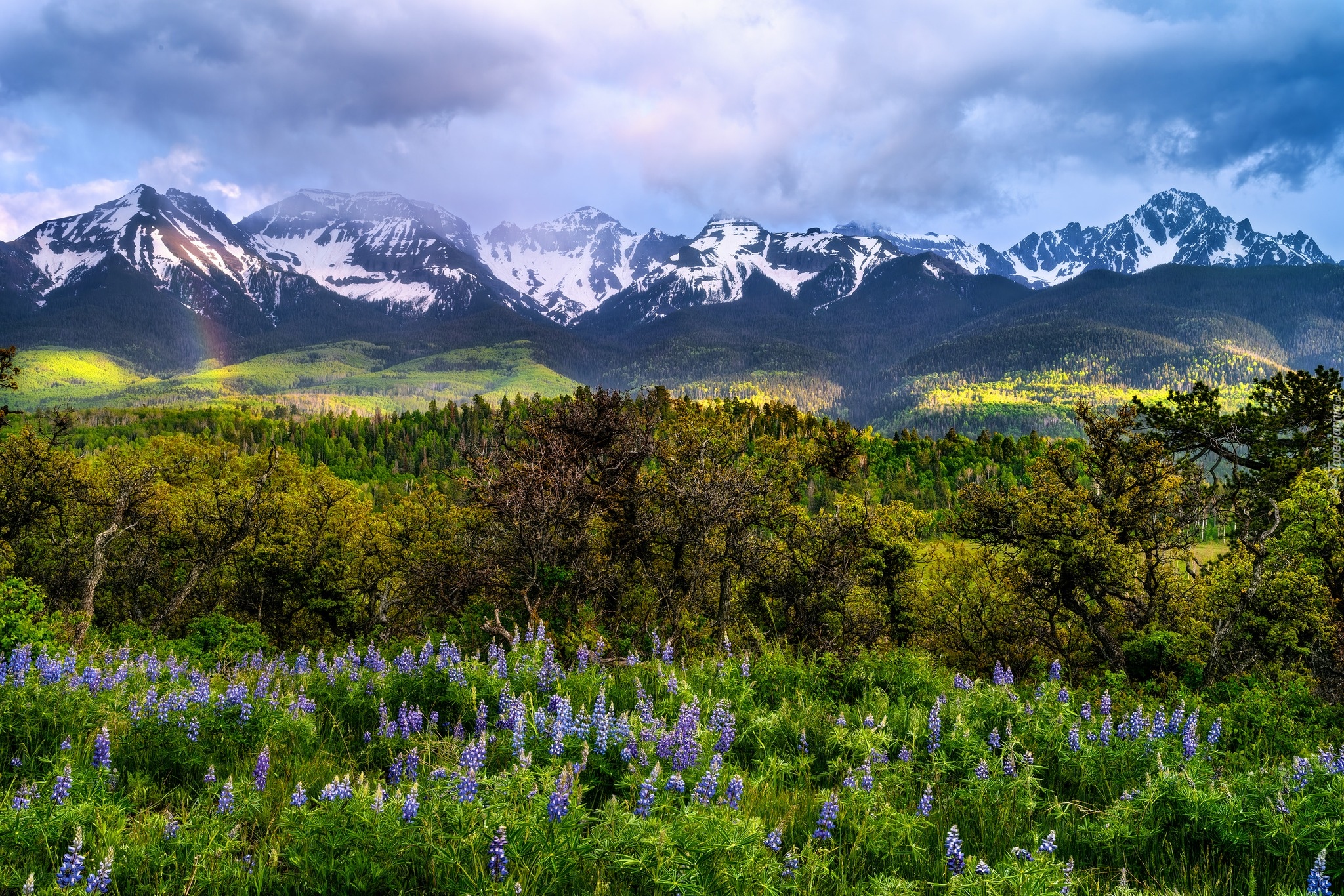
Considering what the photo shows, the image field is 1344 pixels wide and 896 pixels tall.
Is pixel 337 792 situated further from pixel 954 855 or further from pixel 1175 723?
pixel 1175 723

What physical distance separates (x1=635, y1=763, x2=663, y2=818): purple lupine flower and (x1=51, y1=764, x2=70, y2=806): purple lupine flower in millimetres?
3668

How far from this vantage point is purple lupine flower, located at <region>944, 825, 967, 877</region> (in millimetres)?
4008

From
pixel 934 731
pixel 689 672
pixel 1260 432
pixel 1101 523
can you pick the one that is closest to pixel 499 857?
pixel 934 731

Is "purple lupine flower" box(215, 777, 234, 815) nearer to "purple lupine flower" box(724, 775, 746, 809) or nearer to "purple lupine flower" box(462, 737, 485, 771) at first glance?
"purple lupine flower" box(462, 737, 485, 771)

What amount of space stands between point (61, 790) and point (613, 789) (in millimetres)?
3627

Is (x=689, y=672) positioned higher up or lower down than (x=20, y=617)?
higher up

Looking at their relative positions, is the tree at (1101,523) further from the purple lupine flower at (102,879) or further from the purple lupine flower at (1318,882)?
the purple lupine flower at (102,879)

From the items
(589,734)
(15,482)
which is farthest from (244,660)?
(15,482)

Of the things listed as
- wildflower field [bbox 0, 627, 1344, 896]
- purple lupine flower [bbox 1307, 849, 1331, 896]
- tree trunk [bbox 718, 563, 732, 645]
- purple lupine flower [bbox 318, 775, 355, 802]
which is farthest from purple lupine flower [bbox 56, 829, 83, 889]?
tree trunk [bbox 718, 563, 732, 645]

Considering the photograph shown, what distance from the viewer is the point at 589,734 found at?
5383mm

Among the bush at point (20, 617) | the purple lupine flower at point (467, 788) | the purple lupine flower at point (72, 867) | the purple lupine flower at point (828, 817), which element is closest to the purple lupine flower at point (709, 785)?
the purple lupine flower at point (828, 817)

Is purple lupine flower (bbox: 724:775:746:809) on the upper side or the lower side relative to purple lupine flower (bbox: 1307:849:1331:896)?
lower

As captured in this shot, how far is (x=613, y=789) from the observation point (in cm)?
511

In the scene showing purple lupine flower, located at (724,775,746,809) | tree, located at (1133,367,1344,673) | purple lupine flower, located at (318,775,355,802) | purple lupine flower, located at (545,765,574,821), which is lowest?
purple lupine flower, located at (724,775,746,809)
